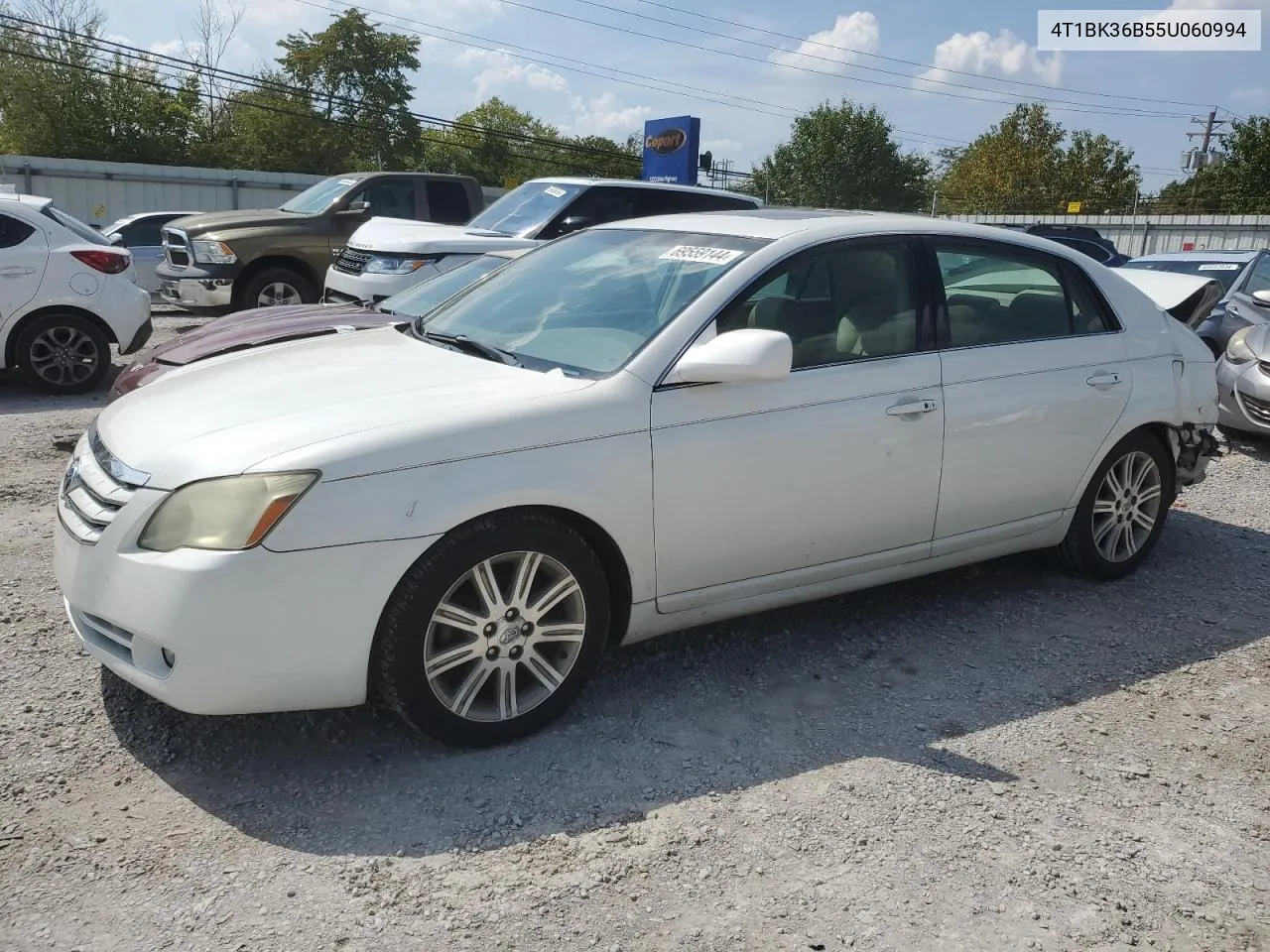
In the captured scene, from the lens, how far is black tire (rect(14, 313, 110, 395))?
868 centimetres

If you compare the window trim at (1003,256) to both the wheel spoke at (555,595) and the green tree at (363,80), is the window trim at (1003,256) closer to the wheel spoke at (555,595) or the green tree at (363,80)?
the wheel spoke at (555,595)

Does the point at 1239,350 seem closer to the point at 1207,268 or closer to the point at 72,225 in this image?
the point at 1207,268

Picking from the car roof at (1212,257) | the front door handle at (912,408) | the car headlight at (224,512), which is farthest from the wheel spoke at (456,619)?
the car roof at (1212,257)

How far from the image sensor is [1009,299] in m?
4.45

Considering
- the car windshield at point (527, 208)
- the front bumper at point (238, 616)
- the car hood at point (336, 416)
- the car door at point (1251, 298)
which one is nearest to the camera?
the front bumper at point (238, 616)

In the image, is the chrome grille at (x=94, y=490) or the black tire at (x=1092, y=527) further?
the black tire at (x=1092, y=527)

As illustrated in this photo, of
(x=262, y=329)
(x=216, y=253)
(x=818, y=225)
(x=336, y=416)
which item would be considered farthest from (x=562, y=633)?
(x=216, y=253)

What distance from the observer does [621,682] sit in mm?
3834

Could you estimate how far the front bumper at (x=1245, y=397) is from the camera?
7961mm

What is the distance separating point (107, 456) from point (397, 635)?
42.7 inches

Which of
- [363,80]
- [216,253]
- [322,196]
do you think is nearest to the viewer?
[216,253]

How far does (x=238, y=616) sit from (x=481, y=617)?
696mm

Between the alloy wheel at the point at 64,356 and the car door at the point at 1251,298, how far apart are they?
378 inches

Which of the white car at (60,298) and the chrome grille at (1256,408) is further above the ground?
the white car at (60,298)
